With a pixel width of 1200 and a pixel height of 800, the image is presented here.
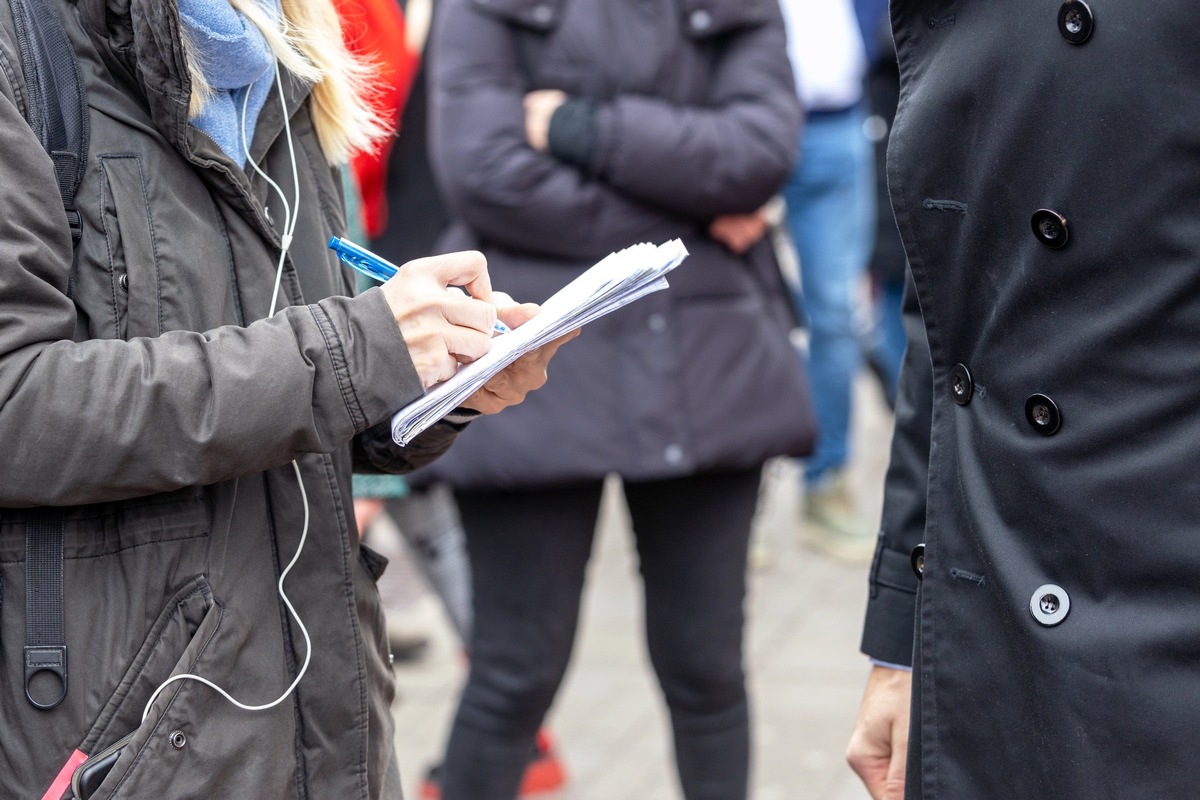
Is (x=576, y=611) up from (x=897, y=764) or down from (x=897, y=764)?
down

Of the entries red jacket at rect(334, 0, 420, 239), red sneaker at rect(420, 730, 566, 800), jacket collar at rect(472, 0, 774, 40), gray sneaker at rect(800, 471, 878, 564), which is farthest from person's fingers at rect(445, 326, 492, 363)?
gray sneaker at rect(800, 471, 878, 564)

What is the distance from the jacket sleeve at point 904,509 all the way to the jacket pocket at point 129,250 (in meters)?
0.86

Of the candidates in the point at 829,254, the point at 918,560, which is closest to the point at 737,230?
the point at 918,560

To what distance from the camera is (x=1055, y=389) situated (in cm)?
140

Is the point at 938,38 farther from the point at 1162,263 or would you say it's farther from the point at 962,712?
the point at 962,712

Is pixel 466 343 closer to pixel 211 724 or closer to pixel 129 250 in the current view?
pixel 129 250

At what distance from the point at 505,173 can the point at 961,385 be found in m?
1.33

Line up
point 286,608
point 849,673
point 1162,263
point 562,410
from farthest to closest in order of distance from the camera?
point 849,673 < point 562,410 < point 286,608 < point 1162,263

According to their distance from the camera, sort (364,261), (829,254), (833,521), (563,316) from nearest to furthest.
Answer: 1. (563,316)
2. (364,261)
3. (829,254)
4. (833,521)

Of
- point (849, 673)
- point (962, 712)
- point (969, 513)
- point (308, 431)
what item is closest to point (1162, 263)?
point (969, 513)

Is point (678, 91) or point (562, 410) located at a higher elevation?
point (678, 91)

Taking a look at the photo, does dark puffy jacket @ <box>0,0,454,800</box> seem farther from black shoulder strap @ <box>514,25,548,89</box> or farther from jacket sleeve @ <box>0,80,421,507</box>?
black shoulder strap @ <box>514,25,548,89</box>

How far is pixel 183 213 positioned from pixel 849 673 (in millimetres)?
3127

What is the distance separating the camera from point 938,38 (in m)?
1.55
